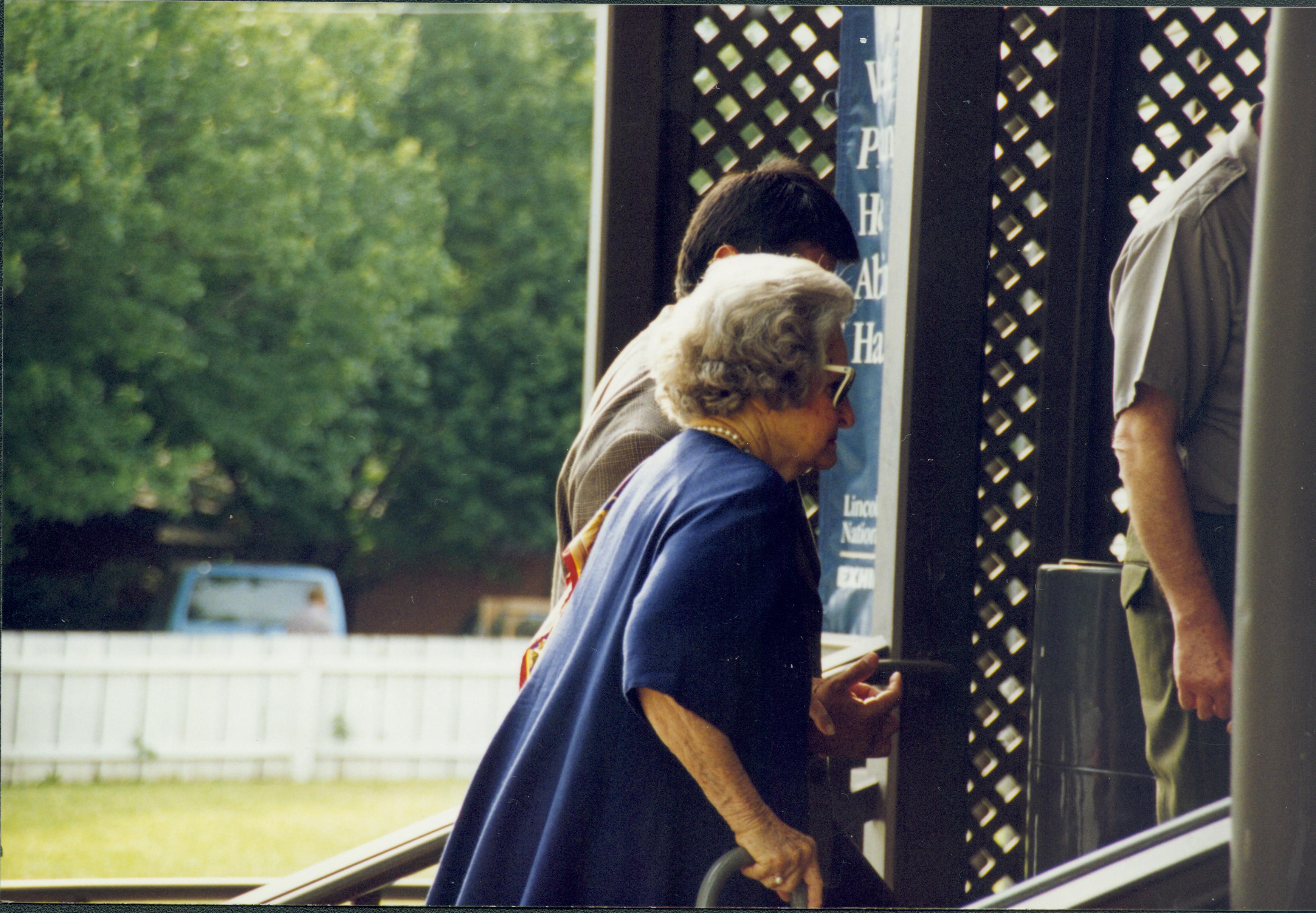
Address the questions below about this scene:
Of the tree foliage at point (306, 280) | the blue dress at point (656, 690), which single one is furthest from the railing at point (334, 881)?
the tree foliage at point (306, 280)

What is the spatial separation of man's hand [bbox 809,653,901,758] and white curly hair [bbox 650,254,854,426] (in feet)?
1.68

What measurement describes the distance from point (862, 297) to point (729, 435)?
4.28 ft

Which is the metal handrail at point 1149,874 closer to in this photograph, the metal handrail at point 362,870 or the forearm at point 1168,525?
the forearm at point 1168,525

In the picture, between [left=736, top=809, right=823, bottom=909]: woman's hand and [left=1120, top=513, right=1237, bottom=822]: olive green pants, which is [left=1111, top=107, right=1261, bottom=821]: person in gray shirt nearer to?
[left=1120, top=513, right=1237, bottom=822]: olive green pants

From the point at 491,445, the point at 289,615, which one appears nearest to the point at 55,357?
the point at 289,615

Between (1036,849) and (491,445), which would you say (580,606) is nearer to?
(1036,849)

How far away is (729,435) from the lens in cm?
187

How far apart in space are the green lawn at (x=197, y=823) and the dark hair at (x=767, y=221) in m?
4.43

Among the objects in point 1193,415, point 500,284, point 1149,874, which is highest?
point 500,284

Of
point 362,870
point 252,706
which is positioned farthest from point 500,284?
point 362,870

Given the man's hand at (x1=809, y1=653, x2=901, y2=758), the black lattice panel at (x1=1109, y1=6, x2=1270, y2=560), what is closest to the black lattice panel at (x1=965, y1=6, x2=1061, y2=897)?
the black lattice panel at (x1=1109, y1=6, x2=1270, y2=560)

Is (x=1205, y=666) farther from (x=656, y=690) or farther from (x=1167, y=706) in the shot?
(x=656, y=690)

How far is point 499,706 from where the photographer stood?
10.1 m

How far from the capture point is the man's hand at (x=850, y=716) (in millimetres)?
2100
